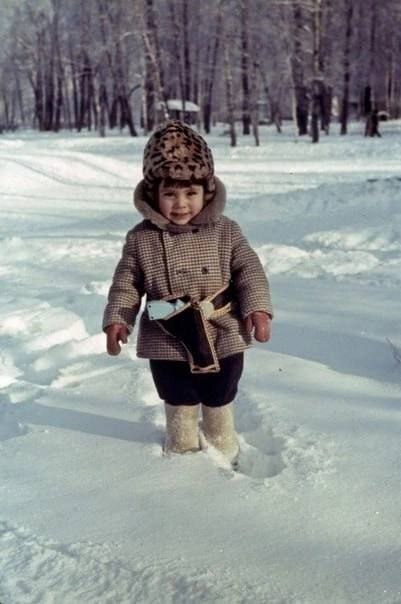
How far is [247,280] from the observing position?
8.18 feet

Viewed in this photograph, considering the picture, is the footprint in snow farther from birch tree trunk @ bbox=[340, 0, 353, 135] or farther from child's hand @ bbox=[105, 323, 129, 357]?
birch tree trunk @ bbox=[340, 0, 353, 135]

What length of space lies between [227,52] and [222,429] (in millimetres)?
25911

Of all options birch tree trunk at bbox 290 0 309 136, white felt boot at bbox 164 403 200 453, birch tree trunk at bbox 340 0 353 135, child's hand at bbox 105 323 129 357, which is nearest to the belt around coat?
child's hand at bbox 105 323 129 357

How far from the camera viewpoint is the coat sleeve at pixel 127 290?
2.51 metres

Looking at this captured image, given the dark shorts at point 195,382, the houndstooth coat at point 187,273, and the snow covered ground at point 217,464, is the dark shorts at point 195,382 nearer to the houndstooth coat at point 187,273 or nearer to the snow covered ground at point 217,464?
the houndstooth coat at point 187,273

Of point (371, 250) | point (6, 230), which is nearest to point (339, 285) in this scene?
point (371, 250)

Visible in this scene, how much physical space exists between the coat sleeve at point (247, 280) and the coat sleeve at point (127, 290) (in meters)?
0.37

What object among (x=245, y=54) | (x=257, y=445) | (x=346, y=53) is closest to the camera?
(x=257, y=445)

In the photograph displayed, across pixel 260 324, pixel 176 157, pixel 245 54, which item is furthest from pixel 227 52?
pixel 260 324

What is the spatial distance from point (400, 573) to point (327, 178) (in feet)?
45.1

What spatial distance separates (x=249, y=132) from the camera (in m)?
34.5

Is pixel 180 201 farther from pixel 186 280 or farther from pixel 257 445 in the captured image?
pixel 257 445

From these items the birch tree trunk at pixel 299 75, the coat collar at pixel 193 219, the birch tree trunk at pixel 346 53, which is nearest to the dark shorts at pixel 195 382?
the coat collar at pixel 193 219

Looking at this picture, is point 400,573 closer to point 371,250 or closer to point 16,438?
point 16,438
